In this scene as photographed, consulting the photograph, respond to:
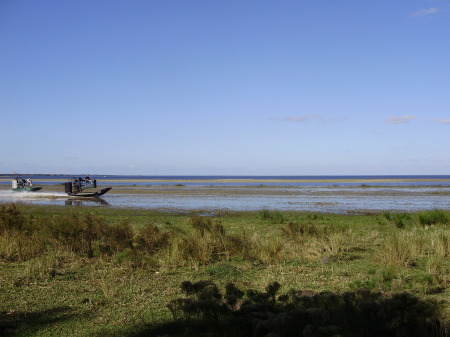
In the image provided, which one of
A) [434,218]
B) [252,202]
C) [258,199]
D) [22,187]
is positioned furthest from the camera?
[22,187]

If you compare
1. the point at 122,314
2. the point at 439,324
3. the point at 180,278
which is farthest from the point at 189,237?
the point at 439,324

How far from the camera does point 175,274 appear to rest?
10062mm

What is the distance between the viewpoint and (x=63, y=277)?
9.66 meters

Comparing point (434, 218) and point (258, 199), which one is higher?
point (434, 218)

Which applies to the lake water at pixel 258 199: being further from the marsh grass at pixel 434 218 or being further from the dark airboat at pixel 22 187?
the marsh grass at pixel 434 218

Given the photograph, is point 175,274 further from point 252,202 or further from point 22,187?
point 22,187

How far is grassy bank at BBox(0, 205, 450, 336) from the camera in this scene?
261 inches

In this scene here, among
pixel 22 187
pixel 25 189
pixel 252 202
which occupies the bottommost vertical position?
pixel 252 202

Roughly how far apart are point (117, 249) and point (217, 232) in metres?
3.09

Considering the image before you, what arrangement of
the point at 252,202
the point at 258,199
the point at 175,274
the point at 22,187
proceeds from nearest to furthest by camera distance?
the point at 175,274 < the point at 252,202 < the point at 258,199 < the point at 22,187

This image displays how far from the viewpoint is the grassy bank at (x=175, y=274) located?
6.62 meters

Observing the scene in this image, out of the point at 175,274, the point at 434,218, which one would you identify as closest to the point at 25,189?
the point at 434,218

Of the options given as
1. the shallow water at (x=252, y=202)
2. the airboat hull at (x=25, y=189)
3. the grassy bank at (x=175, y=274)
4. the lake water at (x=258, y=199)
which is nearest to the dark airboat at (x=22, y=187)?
the airboat hull at (x=25, y=189)

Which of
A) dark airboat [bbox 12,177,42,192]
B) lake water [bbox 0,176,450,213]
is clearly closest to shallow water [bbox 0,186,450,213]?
lake water [bbox 0,176,450,213]
